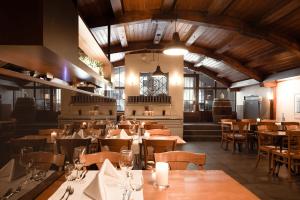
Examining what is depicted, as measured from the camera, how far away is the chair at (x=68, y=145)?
2288 millimetres

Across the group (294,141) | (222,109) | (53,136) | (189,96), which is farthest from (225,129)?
(53,136)

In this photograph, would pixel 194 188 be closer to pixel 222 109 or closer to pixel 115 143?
pixel 115 143

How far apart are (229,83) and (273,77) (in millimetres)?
4148

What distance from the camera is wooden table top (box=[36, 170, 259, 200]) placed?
164 cm

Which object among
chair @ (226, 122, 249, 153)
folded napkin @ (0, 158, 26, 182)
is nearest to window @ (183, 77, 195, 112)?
chair @ (226, 122, 249, 153)

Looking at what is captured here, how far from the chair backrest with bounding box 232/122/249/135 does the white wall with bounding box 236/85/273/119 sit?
68.6 inches

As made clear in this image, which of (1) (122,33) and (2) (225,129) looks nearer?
(1) (122,33)

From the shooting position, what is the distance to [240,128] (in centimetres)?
837

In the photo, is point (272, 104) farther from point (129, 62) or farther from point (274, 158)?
point (129, 62)

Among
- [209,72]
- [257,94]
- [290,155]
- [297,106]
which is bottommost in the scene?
[290,155]

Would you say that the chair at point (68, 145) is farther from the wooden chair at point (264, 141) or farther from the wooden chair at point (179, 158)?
the wooden chair at point (264, 141)

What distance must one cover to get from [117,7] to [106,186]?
4432mm

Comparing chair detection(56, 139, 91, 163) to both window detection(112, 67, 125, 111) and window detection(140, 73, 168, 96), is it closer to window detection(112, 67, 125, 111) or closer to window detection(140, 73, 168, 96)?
window detection(140, 73, 168, 96)

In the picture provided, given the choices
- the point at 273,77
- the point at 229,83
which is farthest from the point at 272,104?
the point at 229,83
